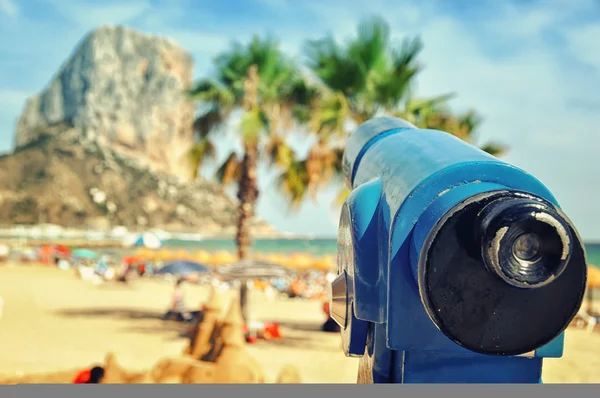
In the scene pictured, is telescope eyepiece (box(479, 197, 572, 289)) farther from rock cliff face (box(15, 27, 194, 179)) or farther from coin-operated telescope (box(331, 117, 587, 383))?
rock cliff face (box(15, 27, 194, 179))

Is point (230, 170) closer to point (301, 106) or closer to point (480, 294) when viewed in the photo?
point (301, 106)

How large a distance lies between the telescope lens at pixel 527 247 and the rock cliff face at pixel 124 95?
462 feet

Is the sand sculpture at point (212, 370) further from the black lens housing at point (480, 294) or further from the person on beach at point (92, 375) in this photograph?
the black lens housing at point (480, 294)

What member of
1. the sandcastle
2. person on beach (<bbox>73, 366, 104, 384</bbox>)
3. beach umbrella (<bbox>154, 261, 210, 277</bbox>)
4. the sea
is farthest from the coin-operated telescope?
the sea

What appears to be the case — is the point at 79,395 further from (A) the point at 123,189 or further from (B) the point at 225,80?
(A) the point at 123,189

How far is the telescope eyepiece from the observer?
1.51m

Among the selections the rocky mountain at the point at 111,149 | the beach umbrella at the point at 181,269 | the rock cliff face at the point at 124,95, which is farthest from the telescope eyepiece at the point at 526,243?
the rock cliff face at the point at 124,95

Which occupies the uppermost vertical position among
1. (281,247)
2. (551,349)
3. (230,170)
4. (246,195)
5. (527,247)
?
(527,247)

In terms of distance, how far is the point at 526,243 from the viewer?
1.53 metres

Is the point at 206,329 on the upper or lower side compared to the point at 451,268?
lower

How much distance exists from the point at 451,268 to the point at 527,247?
18 centimetres

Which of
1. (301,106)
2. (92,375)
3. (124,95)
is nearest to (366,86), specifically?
(301,106)

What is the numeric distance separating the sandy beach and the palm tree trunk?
56.7 inches

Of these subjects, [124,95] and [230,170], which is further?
[124,95]
